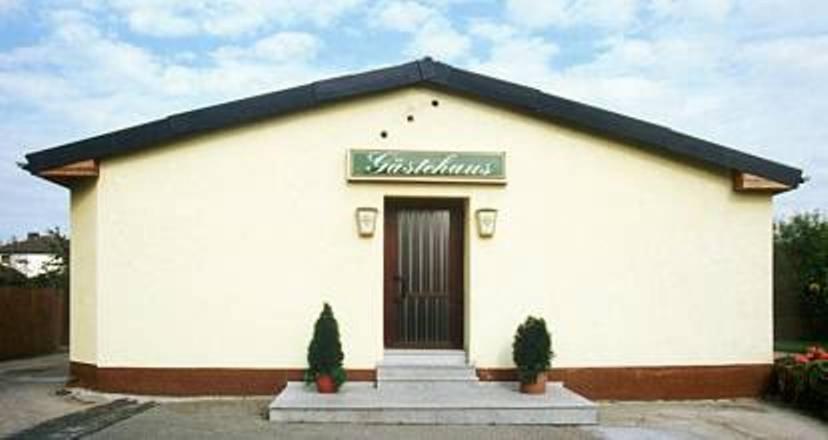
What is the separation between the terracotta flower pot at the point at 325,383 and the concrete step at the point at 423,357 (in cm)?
112

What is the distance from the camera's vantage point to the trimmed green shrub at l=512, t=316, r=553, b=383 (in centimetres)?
1077

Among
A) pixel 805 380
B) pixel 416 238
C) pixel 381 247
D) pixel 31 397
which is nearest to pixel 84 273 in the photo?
pixel 31 397

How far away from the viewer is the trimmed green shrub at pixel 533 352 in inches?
424

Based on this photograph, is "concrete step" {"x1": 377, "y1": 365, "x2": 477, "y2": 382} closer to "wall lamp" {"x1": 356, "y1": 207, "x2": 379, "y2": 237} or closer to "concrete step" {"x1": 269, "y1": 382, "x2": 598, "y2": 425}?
"concrete step" {"x1": 269, "y1": 382, "x2": 598, "y2": 425}

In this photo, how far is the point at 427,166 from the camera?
463 inches

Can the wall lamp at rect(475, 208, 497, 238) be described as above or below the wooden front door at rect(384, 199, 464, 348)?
above

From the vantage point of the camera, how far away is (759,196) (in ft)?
40.5

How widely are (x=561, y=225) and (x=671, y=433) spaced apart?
3.47 metres

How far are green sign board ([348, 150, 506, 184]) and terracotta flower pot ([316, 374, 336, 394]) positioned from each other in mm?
2742

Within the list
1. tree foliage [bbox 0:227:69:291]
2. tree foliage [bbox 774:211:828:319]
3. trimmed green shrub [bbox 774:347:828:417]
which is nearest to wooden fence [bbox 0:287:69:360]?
tree foliage [bbox 0:227:69:291]

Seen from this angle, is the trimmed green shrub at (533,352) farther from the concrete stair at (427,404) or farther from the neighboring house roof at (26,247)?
the neighboring house roof at (26,247)

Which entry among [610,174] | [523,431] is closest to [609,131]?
[610,174]

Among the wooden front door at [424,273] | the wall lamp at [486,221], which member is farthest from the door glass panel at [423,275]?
the wall lamp at [486,221]

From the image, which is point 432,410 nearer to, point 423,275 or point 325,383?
point 325,383
